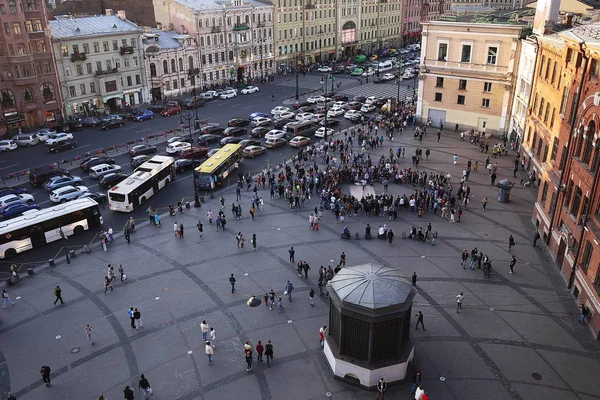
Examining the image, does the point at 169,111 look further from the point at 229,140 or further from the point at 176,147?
the point at 176,147

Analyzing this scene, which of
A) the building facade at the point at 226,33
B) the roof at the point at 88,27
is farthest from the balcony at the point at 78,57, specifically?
the building facade at the point at 226,33

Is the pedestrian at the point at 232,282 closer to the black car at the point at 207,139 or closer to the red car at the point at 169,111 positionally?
the black car at the point at 207,139

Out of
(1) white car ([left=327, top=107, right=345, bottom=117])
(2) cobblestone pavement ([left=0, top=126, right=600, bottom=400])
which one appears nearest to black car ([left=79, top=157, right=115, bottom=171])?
(2) cobblestone pavement ([left=0, top=126, right=600, bottom=400])

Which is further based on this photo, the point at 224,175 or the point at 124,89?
the point at 124,89

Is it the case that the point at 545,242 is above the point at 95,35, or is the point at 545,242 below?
below

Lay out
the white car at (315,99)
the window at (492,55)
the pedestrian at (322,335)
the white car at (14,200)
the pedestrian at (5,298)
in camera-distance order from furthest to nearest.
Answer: the white car at (315,99)
the window at (492,55)
the white car at (14,200)
the pedestrian at (5,298)
the pedestrian at (322,335)

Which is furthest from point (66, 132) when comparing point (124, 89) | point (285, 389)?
point (285, 389)

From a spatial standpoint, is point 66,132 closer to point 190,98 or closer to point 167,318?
point 190,98
